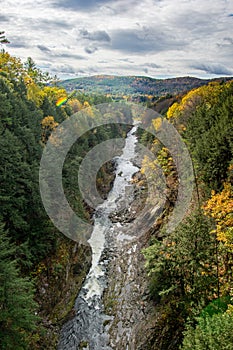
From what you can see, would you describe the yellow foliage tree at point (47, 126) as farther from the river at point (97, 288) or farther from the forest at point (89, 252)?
the river at point (97, 288)

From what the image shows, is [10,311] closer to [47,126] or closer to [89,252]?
[89,252]

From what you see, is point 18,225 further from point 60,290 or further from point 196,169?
point 196,169

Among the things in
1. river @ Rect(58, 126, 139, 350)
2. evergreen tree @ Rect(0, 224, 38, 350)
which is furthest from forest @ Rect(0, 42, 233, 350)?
river @ Rect(58, 126, 139, 350)

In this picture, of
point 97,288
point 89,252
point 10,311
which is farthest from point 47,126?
point 10,311

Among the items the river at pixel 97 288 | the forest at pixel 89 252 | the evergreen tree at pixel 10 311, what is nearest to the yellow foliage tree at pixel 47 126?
the forest at pixel 89 252

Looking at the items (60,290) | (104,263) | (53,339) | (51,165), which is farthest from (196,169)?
(53,339)

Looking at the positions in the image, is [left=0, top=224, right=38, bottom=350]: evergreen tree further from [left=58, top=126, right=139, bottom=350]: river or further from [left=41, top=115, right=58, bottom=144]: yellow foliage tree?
[left=41, top=115, right=58, bottom=144]: yellow foliage tree
